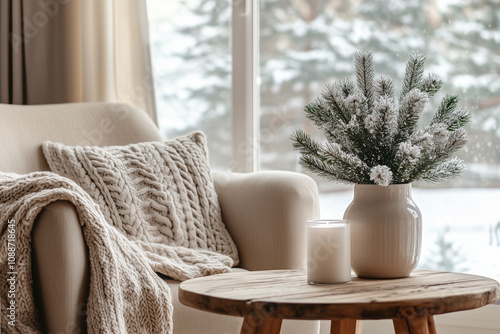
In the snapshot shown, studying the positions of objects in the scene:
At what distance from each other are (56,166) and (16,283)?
2.14 feet

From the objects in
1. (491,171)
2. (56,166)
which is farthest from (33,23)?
(491,171)

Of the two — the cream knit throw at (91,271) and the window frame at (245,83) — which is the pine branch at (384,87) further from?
the window frame at (245,83)

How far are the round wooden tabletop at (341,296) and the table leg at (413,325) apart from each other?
65 millimetres

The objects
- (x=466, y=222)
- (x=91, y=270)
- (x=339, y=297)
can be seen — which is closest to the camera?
(x=339, y=297)

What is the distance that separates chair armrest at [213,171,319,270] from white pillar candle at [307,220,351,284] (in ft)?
1.72

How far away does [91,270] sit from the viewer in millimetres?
1342

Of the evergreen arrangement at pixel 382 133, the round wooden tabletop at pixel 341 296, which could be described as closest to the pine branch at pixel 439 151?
the evergreen arrangement at pixel 382 133

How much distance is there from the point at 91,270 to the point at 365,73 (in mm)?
654

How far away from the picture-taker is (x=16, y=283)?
1.30 m

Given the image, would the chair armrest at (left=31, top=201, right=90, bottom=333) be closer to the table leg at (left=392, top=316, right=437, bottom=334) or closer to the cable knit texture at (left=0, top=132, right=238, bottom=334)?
the cable knit texture at (left=0, top=132, right=238, bottom=334)

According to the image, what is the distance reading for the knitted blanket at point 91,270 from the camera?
1.30 metres

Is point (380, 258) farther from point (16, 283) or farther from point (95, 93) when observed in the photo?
point (95, 93)

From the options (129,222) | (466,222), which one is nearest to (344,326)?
(129,222)

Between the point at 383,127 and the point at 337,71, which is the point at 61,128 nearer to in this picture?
the point at 337,71
